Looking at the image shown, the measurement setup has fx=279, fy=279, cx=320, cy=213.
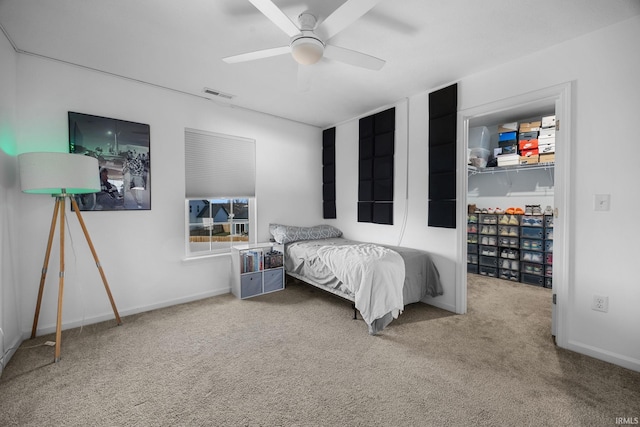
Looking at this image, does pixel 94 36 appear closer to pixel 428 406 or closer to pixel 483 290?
pixel 428 406

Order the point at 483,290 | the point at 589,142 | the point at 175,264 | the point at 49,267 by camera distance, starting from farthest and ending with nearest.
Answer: the point at 483,290 < the point at 175,264 < the point at 49,267 < the point at 589,142

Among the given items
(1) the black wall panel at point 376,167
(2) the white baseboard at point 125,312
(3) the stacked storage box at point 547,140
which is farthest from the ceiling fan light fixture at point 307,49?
(3) the stacked storage box at point 547,140

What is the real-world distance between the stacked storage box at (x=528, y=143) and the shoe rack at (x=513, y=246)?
2.38 ft

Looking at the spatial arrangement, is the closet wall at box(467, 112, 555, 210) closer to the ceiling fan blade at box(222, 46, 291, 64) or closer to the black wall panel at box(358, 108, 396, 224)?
the black wall panel at box(358, 108, 396, 224)

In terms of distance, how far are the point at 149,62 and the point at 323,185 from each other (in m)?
2.95

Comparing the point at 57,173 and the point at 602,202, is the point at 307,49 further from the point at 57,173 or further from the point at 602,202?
the point at 602,202

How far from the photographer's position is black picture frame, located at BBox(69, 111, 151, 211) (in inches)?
108

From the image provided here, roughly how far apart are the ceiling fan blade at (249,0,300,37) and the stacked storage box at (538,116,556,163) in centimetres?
383

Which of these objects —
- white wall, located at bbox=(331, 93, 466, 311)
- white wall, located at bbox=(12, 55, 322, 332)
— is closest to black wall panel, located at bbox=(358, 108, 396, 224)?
white wall, located at bbox=(331, 93, 466, 311)

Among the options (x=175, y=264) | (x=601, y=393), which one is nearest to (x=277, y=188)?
(x=175, y=264)

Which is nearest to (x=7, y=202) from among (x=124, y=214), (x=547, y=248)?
(x=124, y=214)

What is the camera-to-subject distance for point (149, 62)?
265cm

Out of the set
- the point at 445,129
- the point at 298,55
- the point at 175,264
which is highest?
the point at 298,55

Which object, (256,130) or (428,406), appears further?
(256,130)
